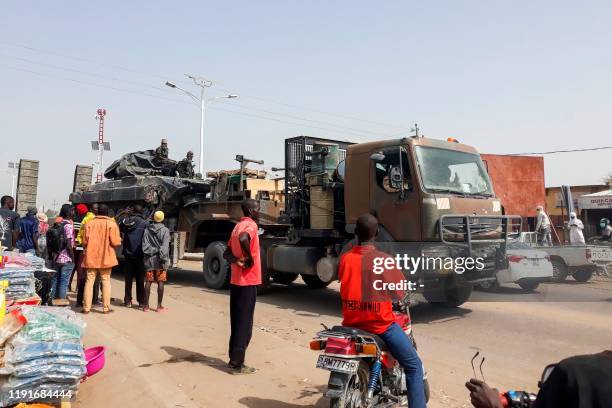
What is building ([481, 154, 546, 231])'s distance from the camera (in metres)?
18.3

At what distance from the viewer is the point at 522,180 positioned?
18.8 m

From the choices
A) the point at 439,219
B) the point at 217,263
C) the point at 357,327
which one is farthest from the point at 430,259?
the point at 217,263

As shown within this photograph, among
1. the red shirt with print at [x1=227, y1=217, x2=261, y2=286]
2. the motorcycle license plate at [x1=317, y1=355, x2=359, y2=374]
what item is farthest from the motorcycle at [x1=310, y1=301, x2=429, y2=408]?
the red shirt with print at [x1=227, y1=217, x2=261, y2=286]

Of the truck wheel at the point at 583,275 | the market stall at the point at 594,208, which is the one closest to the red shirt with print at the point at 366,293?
the truck wheel at the point at 583,275

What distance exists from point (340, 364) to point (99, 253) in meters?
5.13

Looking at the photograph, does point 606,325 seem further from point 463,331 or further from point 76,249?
point 76,249

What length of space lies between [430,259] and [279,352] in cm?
282

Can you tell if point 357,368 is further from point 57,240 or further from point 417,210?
point 57,240

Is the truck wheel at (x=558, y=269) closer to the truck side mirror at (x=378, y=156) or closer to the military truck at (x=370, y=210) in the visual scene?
the military truck at (x=370, y=210)

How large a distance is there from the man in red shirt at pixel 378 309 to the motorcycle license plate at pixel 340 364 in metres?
0.26

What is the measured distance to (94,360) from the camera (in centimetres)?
399

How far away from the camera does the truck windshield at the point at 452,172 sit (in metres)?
7.25

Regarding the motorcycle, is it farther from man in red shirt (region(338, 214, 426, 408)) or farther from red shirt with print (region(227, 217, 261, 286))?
red shirt with print (region(227, 217, 261, 286))

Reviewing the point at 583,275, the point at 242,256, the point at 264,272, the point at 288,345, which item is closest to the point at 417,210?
the point at 288,345
